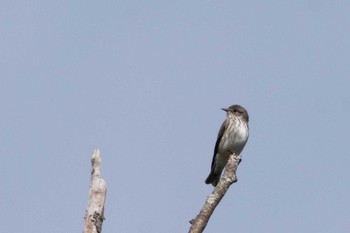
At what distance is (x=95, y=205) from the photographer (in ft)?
27.0

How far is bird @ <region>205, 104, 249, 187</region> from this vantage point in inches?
756

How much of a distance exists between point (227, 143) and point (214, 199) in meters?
10.0

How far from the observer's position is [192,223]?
8.57 meters

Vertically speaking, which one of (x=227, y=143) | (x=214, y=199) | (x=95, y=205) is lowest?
(x=95, y=205)

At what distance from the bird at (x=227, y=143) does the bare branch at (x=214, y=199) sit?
7779mm

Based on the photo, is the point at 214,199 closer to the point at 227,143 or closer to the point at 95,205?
the point at 95,205

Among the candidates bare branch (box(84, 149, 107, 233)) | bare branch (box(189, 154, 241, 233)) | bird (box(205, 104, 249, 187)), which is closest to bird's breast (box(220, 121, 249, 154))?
bird (box(205, 104, 249, 187))

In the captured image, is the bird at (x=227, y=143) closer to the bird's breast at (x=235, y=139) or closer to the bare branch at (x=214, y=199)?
the bird's breast at (x=235, y=139)

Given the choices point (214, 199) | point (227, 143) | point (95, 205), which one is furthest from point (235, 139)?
point (95, 205)

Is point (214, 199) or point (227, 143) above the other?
point (227, 143)

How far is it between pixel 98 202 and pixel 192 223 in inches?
39.2

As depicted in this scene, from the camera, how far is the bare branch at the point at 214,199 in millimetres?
8531

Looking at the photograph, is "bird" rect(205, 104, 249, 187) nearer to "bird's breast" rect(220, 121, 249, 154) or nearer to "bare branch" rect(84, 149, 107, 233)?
"bird's breast" rect(220, 121, 249, 154)

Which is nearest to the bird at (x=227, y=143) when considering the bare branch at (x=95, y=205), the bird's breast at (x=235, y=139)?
the bird's breast at (x=235, y=139)
